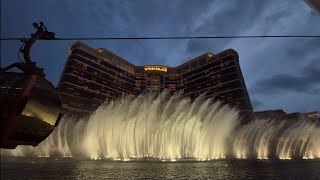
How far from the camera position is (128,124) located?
1563 inches

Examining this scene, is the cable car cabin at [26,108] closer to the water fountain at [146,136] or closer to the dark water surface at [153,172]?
the dark water surface at [153,172]

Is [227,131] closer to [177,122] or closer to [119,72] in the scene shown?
[177,122]

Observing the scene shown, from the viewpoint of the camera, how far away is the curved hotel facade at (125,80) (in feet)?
436

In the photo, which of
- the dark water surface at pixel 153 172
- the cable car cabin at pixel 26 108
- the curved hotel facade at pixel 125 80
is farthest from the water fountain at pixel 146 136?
the curved hotel facade at pixel 125 80

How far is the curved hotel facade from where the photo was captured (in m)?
133

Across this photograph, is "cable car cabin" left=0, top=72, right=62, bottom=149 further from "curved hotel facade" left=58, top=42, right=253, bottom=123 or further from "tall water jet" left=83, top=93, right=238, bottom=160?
"curved hotel facade" left=58, top=42, right=253, bottom=123

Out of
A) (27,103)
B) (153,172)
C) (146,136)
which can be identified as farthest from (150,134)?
(27,103)

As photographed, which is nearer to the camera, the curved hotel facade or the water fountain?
the water fountain

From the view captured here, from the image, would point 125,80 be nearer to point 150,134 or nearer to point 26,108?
point 150,134

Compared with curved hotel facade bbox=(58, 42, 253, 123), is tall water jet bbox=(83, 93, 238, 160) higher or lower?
lower

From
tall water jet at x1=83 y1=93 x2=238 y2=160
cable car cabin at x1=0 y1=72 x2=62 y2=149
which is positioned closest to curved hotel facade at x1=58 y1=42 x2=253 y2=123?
tall water jet at x1=83 y1=93 x2=238 y2=160

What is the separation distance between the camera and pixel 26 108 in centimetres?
667

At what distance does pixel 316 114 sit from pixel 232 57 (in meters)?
61.4

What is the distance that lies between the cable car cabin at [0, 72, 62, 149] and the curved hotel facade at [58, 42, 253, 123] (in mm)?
112865
